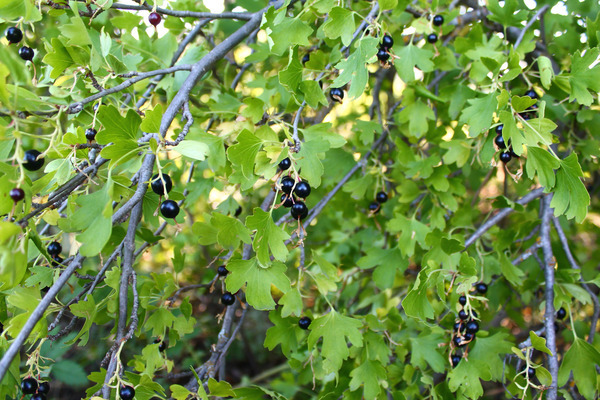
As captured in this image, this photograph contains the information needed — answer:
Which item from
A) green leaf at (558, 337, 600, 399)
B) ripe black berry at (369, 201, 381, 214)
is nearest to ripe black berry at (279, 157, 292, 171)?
ripe black berry at (369, 201, 381, 214)

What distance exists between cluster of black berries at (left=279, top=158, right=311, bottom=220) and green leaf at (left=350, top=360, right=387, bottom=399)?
608 mm

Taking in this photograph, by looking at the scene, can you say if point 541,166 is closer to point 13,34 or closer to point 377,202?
point 377,202

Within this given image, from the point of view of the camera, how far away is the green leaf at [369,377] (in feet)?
4.83

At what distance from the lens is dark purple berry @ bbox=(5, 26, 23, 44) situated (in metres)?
1.30

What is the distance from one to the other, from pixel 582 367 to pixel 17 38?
6.69 feet

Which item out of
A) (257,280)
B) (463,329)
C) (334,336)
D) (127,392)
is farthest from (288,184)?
(463,329)

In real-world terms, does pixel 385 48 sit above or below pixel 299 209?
above

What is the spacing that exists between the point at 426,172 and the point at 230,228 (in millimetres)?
801

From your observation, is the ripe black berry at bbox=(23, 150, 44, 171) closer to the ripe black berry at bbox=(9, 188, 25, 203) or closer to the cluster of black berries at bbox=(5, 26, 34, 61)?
the ripe black berry at bbox=(9, 188, 25, 203)

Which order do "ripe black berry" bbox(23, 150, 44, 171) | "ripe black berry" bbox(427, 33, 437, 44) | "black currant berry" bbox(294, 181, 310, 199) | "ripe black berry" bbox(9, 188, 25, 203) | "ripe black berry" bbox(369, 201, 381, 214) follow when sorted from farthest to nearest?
"ripe black berry" bbox(369, 201, 381, 214) < "ripe black berry" bbox(427, 33, 437, 44) < "black currant berry" bbox(294, 181, 310, 199) < "ripe black berry" bbox(23, 150, 44, 171) < "ripe black berry" bbox(9, 188, 25, 203)

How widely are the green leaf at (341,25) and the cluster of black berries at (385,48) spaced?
0.18 m

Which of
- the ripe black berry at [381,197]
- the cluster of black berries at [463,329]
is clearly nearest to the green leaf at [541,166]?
the cluster of black berries at [463,329]

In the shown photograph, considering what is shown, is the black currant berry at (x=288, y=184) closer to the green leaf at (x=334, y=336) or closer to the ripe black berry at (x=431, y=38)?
the green leaf at (x=334, y=336)

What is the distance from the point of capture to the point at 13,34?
1307 millimetres
